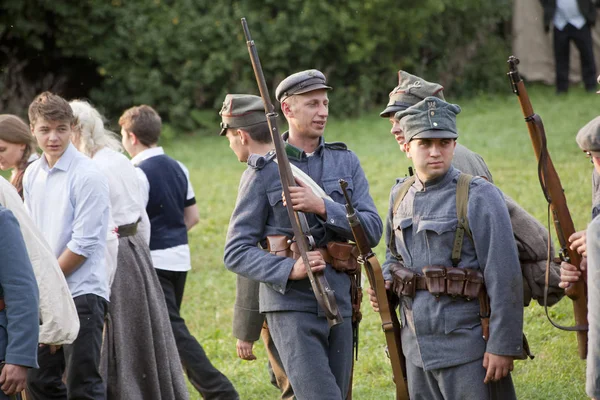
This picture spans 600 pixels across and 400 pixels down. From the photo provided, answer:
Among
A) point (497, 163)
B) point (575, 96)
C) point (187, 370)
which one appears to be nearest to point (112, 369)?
point (187, 370)

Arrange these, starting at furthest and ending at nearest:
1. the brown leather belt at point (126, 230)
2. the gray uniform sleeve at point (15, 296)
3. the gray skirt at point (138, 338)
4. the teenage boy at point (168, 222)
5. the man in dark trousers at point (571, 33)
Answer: the man in dark trousers at point (571, 33) → the teenage boy at point (168, 222) → the brown leather belt at point (126, 230) → the gray skirt at point (138, 338) → the gray uniform sleeve at point (15, 296)

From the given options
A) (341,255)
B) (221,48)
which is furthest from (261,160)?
(221,48)

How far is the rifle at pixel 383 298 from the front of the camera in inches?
185

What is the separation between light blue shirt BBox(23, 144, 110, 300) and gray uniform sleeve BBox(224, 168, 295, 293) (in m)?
1.04

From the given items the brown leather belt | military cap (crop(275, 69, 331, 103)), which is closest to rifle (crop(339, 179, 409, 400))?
military cap (crop(275, 69, 331, 103))

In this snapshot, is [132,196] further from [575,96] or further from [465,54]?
[465,54]

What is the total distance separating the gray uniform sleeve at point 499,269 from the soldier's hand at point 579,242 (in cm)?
25

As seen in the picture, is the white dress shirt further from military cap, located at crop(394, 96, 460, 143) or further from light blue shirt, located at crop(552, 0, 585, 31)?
light blue shirt, located at crop(552, 0, 585, 31)

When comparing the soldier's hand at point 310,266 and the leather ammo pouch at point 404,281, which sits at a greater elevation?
the soldier's hand at point 310,266

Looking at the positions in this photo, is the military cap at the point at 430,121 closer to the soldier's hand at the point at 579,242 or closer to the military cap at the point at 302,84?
the military cap at the point at 302,84

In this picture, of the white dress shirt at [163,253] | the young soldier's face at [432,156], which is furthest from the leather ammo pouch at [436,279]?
the white dress shirt at [163,253]

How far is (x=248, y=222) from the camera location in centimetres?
487

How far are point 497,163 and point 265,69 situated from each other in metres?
7.08

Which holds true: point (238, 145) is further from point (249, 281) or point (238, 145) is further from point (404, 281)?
point (404, 281)
